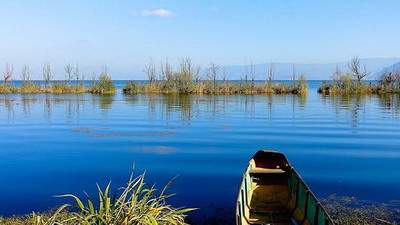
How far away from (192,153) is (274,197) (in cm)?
738

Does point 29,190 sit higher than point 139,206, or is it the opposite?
point 139,206

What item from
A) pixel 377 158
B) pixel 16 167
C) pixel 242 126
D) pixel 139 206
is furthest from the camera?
pixel 242 126

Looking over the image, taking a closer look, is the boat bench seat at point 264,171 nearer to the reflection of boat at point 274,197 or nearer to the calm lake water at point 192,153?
the reflection of boat at point 274,197

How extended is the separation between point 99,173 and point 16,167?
319 cm

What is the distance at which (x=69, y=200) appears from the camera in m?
12.3

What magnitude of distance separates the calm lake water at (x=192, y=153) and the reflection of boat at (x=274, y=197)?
0.74 meters

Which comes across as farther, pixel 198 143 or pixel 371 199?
pixel 198 143

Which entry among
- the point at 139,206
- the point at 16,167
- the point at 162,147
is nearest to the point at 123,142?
the point at 162,147

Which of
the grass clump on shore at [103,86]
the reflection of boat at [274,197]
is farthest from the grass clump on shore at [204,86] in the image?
the reflection of boat at [274,197]

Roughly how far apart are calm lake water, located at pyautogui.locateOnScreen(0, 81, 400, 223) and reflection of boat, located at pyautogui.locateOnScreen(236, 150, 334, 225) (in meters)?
0.74

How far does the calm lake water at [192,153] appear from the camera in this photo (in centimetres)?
1306

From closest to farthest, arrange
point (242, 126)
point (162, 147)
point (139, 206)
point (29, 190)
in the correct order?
point (139, 206) → point (29, 190) → point (162, 147) → point (242, 126)

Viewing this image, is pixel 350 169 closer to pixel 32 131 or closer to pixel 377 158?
pixel 377 158

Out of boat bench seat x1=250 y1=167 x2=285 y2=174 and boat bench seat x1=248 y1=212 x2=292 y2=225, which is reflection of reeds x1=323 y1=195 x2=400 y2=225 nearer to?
boat bench seat x1=248 y1=212 x2=292 y2=225
